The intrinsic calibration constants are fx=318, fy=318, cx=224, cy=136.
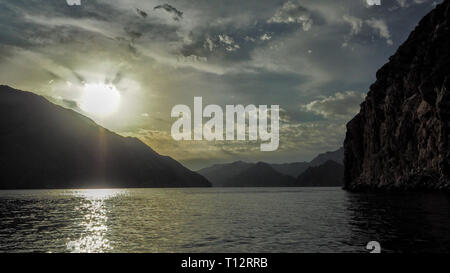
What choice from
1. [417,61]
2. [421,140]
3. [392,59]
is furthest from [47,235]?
[392,59]

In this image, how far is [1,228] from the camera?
114 ft

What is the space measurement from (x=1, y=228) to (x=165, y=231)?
1882 cm

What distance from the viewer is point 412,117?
112 meters

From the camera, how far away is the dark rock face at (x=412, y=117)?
9175 cm

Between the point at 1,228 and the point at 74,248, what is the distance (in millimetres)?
16820

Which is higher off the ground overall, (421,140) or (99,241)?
(421,140)

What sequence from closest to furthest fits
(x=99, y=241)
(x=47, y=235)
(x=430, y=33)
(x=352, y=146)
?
(x=99, y=241) < (x=47, y=235) < (x=430, y=33) < (x=352, y=146)

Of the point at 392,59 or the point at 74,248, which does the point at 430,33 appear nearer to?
the point at 392,59

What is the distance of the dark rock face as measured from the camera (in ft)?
301
